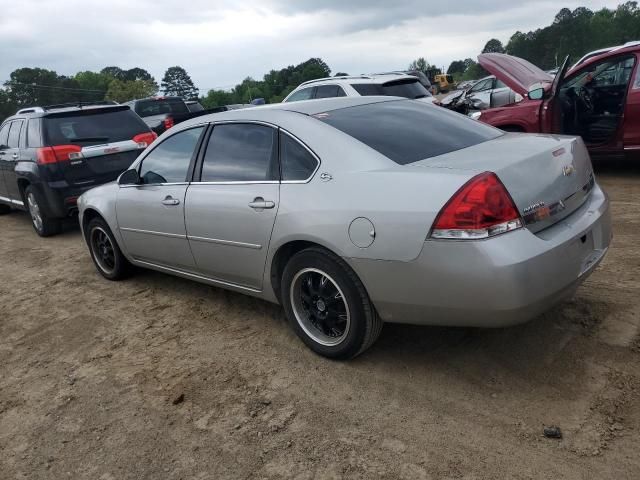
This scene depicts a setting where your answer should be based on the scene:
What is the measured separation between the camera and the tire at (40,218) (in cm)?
757

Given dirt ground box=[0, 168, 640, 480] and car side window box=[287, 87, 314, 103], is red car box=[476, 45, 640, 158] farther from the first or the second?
car side window box=[287, 87, 314, 103]

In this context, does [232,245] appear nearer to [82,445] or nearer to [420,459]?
[82,445]

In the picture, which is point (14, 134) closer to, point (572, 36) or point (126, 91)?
point (126, 91)

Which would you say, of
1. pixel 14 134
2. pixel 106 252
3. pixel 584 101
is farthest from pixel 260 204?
pixel 14 134

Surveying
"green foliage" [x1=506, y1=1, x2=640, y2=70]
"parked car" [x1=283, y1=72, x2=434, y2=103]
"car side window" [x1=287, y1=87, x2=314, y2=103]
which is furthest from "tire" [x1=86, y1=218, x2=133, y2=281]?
"green foliage" [x1=506, y1=1, x2=640, y2=70]

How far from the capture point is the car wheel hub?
3.29 meters

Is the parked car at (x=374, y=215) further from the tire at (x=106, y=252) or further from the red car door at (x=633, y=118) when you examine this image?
the red car door at (x=633, y=118)

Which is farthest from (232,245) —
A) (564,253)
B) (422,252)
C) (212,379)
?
(564,253)

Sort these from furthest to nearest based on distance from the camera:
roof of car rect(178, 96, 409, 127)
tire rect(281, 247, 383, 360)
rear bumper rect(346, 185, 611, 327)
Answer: roof of car rect(178, 96, 409, 127) < tire rect(281, 247, 383, 360) < rear bumper rect(346, 185, 611, 327)

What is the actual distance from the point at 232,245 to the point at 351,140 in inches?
43.7

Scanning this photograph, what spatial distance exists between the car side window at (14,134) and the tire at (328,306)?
21.1 feet

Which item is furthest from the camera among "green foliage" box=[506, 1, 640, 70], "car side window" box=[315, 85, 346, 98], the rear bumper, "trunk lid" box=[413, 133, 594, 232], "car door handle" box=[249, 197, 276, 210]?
"green foliage" box=[506, 1, 640, 70]

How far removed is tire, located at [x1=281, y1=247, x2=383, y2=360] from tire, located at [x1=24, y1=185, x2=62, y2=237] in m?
5.40

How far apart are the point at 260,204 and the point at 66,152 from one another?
4.93 metres
